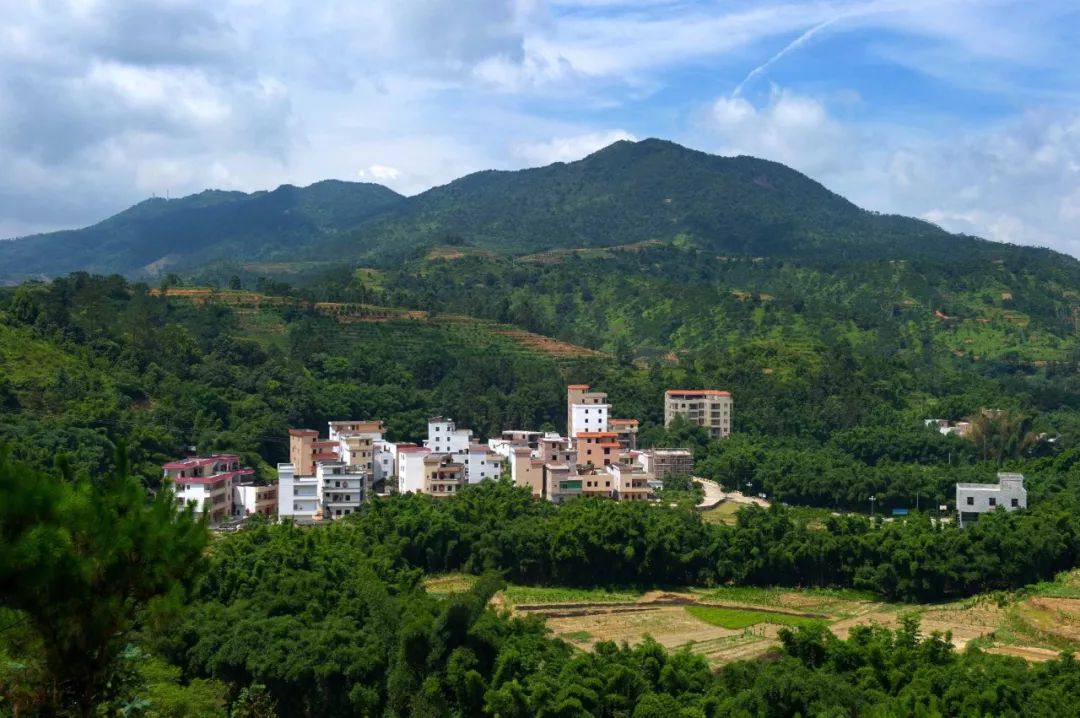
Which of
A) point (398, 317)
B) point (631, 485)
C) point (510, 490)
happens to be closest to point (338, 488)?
point (510, 490)

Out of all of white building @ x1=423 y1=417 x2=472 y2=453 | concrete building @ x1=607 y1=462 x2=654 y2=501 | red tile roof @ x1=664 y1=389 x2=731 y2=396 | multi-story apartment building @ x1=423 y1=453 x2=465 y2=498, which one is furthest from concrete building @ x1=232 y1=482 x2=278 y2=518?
red tile roof @ x1=664 y1=389 x2=731 y2=396

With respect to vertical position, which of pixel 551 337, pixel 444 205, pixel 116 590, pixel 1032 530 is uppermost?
pixel 444 205

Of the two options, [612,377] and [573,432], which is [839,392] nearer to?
[612,377]

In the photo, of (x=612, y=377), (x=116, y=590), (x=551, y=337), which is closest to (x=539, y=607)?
(x=116, y=590)

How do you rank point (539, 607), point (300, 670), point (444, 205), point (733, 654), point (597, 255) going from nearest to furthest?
point (300, 670)
point (733, 654)
point (539, 607)
point (597, 255)
point (444, 205)

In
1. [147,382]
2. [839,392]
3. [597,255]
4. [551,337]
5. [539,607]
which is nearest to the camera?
[539,607]
